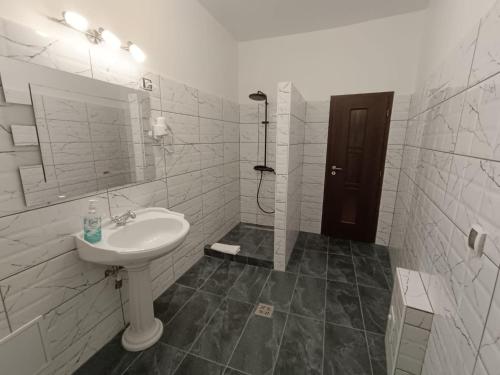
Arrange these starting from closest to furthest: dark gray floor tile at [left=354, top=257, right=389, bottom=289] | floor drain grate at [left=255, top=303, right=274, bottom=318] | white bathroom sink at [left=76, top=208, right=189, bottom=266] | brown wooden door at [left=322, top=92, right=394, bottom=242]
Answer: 1. white bathroom sink at [left=76, top=208, right=189, bottom=266]
2. floor drain grate at [left=255, top=303, right=274, bottom=318]
3. dark gray floor tile at [left=354, top=257, right=389, bottom=289]
4. brown wooden door at [left=322, top=92, right=394, bottom=242]

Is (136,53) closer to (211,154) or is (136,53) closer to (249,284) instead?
(211,154)

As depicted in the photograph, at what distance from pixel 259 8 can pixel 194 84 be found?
1.04 m

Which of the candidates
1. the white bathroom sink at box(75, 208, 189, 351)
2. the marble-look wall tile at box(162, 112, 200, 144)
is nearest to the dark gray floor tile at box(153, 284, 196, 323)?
the white bathroom sink at box(75, 208, 189, 351)

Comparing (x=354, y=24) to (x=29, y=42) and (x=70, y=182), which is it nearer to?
(x=29, y=42)

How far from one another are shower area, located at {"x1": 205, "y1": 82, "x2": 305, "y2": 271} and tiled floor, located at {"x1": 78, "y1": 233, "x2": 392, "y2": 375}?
24 cm

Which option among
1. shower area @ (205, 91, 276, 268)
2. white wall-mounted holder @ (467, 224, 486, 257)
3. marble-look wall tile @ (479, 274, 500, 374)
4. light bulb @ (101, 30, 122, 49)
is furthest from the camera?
shower area @ (205, 91, 276, 268)

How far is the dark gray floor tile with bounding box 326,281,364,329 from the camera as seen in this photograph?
1.77 m

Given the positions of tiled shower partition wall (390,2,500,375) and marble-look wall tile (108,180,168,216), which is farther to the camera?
marble-look wall tile (108,180,168,216)

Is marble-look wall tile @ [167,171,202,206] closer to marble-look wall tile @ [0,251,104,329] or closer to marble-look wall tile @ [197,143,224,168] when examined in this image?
marble-look wall tile @ [197,143,224,168]

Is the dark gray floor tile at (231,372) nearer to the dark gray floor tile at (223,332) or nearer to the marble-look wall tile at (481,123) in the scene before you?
the dark gray floor tile at (223,332)

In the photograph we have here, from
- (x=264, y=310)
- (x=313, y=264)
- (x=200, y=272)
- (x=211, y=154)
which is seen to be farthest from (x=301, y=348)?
(x=211, y=154)

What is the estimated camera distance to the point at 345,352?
1.51m

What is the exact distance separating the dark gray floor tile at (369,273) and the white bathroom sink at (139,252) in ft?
6.13

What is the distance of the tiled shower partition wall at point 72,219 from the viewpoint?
103 centimetres
